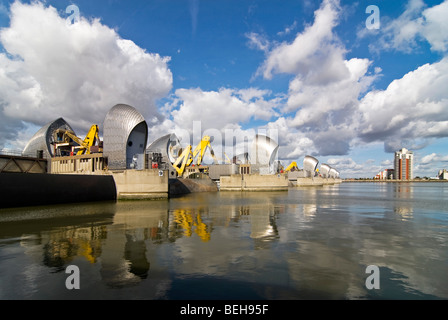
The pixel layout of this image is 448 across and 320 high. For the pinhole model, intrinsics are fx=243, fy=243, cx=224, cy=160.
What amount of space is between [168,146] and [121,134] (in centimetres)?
5499

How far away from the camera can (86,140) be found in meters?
52.0

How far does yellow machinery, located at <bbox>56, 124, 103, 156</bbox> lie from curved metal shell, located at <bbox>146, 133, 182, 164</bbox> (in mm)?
37450

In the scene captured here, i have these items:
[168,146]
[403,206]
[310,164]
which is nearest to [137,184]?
[403,206]

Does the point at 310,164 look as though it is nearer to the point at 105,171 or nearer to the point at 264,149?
the point at 264,149

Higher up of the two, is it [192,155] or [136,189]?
[192,155]

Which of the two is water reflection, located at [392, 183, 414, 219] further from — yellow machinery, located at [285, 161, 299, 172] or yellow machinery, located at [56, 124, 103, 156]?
yellow machinery, located at [285, 161, 299, 172]

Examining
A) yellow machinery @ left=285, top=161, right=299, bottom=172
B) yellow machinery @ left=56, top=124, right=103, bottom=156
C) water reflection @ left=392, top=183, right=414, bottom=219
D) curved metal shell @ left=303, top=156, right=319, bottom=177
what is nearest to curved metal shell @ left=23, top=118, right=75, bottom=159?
yellow machinery @ left=56, top=124, right=103, bottom=156

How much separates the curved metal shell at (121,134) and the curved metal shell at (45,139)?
28.8 m

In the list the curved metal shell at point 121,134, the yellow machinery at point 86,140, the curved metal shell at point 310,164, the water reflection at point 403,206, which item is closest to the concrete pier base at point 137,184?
the curved metal shell at point 121,134

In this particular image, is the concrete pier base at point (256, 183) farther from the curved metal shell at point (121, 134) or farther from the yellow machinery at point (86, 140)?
the yellow machinery at point (86, 140)
